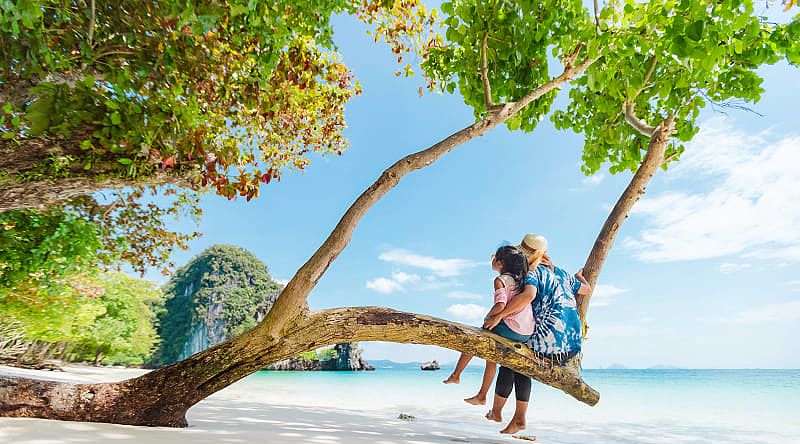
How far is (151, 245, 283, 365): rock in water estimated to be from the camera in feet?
187

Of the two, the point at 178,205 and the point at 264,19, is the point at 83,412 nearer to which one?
the point at 264,19

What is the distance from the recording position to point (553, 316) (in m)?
3.76

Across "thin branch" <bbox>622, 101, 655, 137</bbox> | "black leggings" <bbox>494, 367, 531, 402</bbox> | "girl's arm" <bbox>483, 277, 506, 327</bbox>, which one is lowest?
"black leggings" <bbox>494, 367, 531, 402</bbox>

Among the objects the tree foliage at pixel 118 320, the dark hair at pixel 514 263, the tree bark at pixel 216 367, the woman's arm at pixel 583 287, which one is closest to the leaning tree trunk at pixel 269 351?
the tree bark at pixel 216 367

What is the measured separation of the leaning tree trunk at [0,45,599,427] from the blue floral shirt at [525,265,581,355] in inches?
8.9

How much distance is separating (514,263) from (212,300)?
6060 cm

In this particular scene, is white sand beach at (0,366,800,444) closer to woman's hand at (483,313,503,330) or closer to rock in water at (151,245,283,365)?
woman's hand at (483,313,503,330)

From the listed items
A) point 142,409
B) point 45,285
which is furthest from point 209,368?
point 45,285

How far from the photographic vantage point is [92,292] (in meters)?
6.95

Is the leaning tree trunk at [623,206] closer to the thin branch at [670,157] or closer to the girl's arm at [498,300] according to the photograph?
the thin branch at [670,157]

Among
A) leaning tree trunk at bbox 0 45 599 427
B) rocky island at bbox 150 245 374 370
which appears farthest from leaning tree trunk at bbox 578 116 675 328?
rocky island at bbox 150 245 374 370

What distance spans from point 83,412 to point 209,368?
0.95 metres

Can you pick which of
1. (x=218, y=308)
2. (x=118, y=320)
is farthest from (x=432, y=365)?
(x=118, y=320)

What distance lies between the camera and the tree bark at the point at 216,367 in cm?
327
